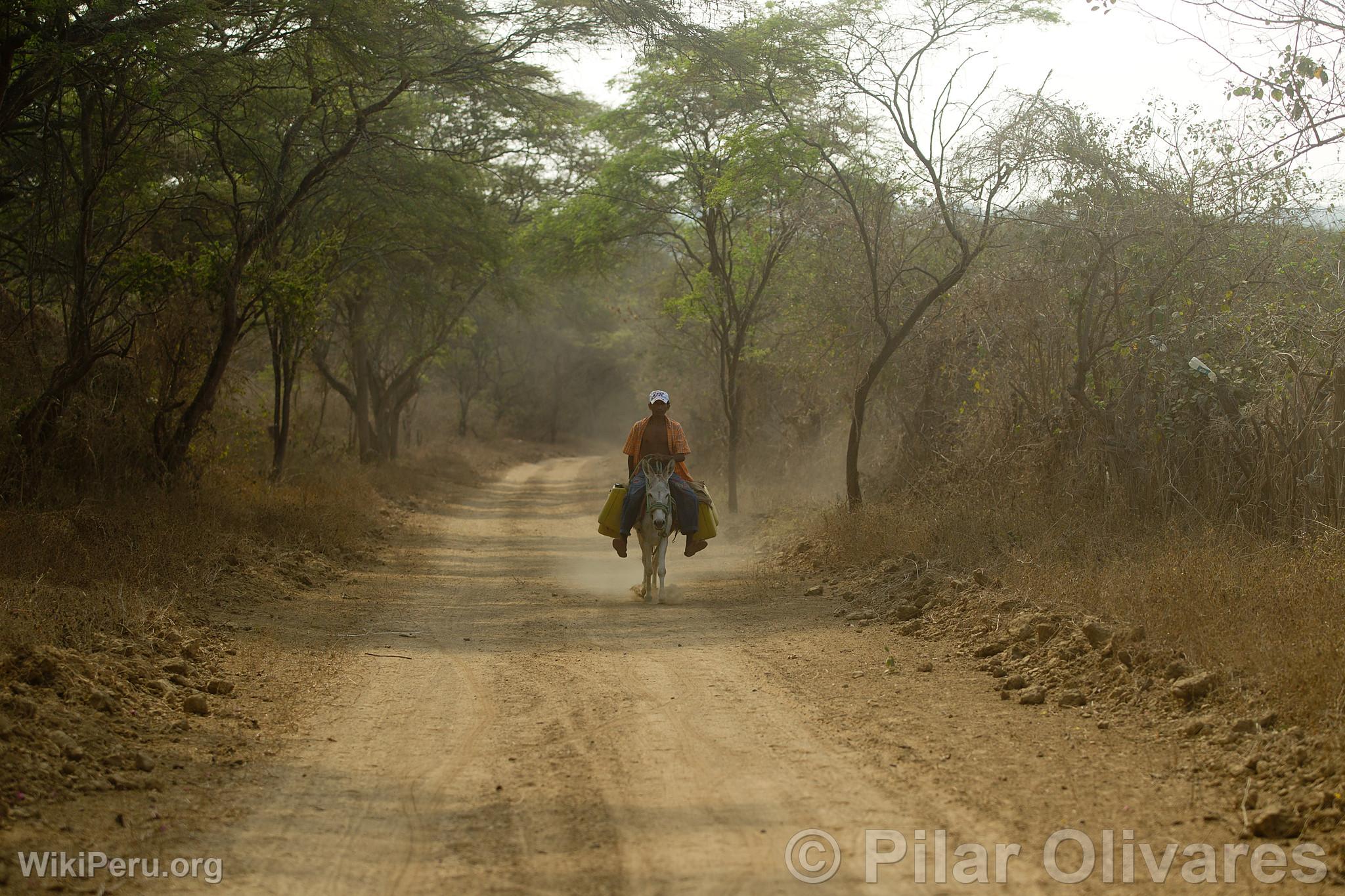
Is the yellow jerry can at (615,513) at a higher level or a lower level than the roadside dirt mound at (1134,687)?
higher

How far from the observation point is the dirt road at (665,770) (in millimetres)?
4141

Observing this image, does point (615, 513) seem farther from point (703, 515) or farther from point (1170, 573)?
point (1170, 573)

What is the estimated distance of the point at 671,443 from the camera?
11.5m

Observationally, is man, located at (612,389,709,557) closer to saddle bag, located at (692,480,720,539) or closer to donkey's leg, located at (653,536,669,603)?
saddle bag, located at (692,480,720,539)

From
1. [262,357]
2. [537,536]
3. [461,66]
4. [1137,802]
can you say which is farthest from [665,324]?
[1137,802]

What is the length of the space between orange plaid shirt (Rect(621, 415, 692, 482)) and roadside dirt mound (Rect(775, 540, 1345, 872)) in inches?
87.4

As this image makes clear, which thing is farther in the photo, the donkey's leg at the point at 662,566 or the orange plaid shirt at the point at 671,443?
the orange plaid shirt at the point at 671,443


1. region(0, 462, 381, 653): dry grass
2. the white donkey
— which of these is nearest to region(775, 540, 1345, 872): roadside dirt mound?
the white donkey

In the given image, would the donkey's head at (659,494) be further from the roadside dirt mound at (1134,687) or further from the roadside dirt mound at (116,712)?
the roadside dirt mound at (116,712)

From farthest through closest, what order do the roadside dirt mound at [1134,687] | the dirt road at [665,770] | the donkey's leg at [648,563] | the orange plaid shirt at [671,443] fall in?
the orange plaid shirt at [671,443] < the donkey's leg at [648,563] < the roadside dirt mound at [1134,687] < the dirt road at [665,770]

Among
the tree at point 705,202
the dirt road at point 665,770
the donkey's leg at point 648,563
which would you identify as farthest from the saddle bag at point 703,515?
the tree at point 705,202

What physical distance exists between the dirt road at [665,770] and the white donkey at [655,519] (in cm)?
186

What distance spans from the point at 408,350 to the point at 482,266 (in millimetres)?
8014

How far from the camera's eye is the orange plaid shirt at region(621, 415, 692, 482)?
11.5m
